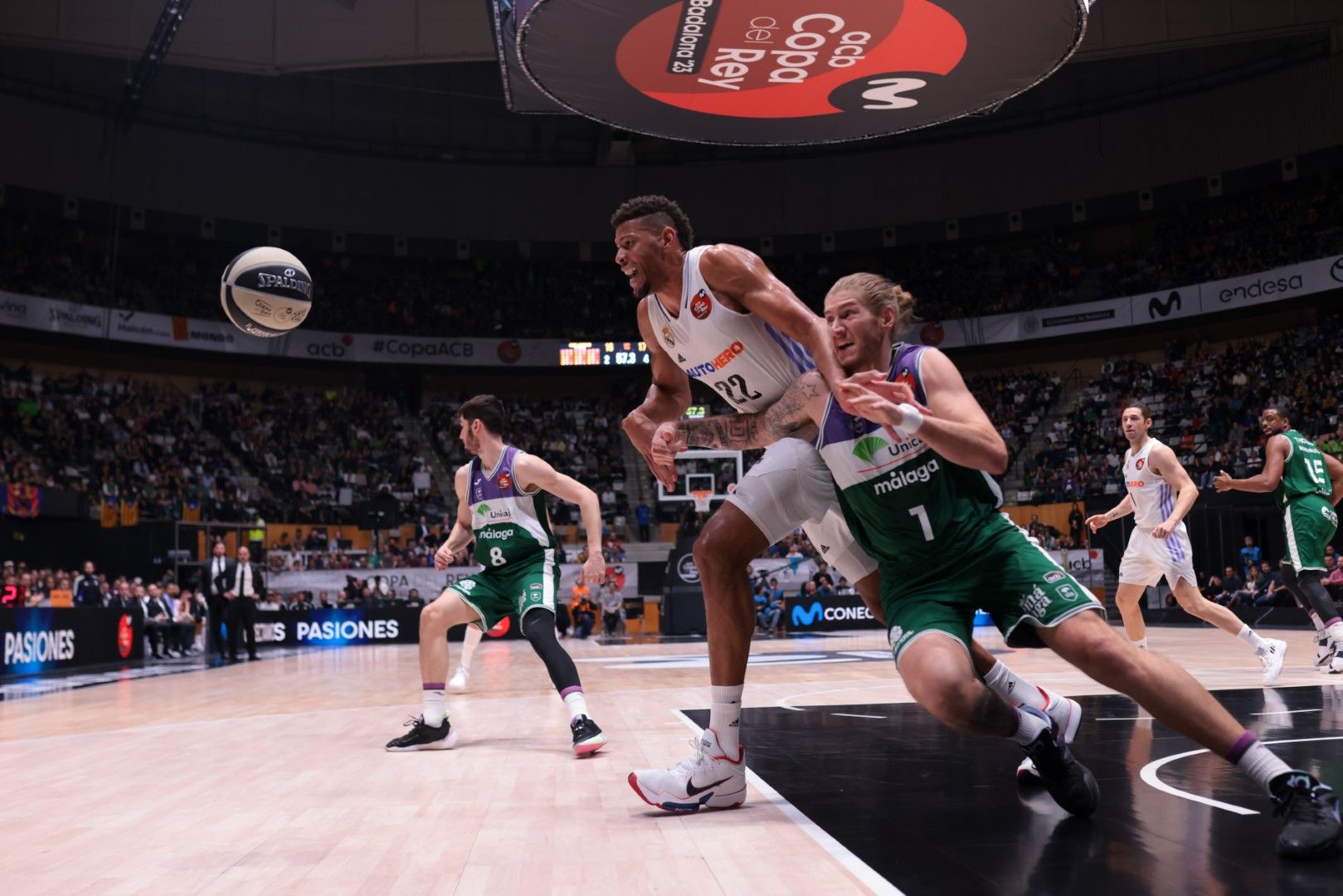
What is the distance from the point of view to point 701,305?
412 centimetres

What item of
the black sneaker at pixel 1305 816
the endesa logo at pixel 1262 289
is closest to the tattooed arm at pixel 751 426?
the black sneaker at pixel 1305 816

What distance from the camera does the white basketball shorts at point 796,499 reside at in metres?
3.92

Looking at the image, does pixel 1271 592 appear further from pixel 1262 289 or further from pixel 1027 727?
pixel 1027 727

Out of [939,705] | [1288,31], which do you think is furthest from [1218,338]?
[939,705]

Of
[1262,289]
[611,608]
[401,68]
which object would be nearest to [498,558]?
[611,608]

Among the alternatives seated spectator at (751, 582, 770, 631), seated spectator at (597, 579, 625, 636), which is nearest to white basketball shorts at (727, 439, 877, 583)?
seated spectator at (751, 582, 770, 631)

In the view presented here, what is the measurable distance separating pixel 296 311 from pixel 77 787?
6537mm

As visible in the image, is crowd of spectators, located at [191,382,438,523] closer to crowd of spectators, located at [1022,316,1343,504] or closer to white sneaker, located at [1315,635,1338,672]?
crowd of spectators, located at [1022,316,1343,504]

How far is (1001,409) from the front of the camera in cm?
3225

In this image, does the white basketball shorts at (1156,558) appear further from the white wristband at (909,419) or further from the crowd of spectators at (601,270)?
the crowd of spectators at (601,270)

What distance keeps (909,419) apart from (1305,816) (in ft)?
4.74

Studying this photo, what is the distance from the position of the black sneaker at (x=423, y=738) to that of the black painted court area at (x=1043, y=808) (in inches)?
66.7

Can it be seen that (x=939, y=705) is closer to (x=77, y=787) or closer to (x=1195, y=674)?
(x=77, y=787)

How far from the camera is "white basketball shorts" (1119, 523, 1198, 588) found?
8.54 m
